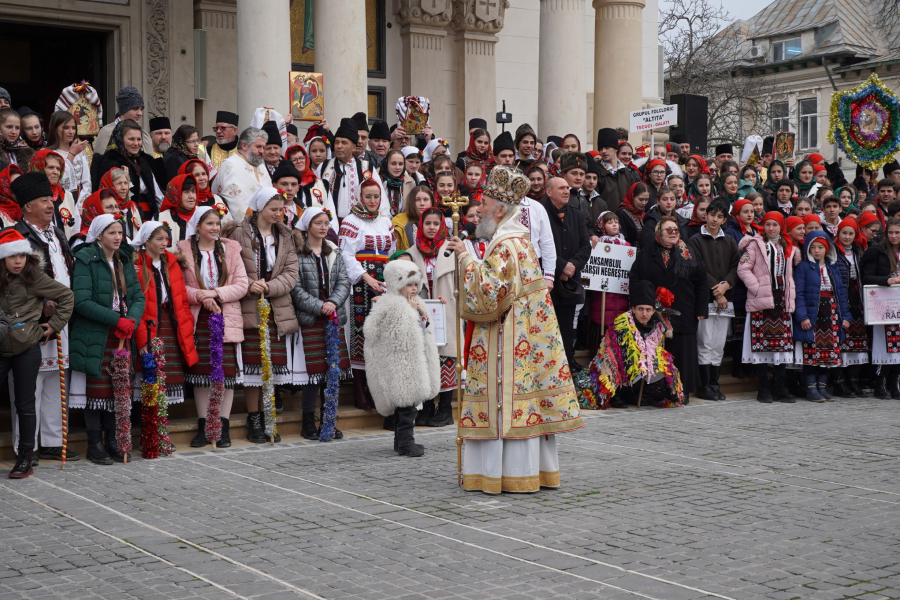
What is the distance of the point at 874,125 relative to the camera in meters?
16.6

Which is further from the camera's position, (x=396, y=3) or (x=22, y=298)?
(x=396, y=3)

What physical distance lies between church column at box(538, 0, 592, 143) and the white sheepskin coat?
31.2 ft

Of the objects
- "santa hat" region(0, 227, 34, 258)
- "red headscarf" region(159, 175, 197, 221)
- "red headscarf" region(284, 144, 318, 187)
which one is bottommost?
"santa hat" region(0, 227, 34, 258)

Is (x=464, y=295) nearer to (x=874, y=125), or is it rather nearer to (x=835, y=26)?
(x=874, y=125)

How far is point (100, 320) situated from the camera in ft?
28.3

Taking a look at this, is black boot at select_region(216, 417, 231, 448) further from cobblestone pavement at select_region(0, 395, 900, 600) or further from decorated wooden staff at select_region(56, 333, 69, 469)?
decorated wooden staff at select_region(56, 333, 69, 469)

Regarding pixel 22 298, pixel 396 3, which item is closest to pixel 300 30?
pixel 396 3

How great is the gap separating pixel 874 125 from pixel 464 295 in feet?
37.2

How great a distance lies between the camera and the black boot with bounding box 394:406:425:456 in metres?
9.02

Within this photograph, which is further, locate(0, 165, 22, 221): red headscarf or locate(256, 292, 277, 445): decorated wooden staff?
locate(256, 292, 277, 445): decorated wooden staff

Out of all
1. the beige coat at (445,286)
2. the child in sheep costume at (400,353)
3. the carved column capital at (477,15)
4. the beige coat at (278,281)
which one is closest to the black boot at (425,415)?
the beige coat at (445,286)

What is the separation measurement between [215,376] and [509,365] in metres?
2.94

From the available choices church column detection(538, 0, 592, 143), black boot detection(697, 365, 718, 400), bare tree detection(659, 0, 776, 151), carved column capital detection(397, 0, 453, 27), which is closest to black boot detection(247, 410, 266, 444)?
black boot detection(697, 365, 718, 400)

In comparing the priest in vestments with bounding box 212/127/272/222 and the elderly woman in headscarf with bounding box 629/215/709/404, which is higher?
the priest in vestments with bounding box 212/127/272/222
